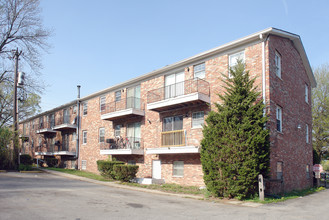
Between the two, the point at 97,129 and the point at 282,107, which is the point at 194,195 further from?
the point at 97,129

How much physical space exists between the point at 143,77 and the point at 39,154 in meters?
20.2

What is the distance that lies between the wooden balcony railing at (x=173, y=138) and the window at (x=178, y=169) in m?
1.24

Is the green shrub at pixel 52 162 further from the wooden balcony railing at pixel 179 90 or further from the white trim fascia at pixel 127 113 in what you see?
→ the wooden balcony railing at pixel 179 90

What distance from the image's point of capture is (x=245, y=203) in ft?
38.6

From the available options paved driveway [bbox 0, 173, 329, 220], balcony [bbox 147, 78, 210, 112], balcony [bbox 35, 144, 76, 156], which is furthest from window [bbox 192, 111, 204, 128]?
balcony [bbox 35, 144, 76, 156]

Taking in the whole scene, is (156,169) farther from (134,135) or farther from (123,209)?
(123,209)

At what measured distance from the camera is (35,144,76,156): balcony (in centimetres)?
2859

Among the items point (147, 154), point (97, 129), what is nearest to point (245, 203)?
point (147, 154)

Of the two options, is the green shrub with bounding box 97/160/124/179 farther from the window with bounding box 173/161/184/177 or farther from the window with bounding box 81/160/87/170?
the window with bounding box 81/160/87/170

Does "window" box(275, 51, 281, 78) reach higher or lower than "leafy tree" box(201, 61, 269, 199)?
higher

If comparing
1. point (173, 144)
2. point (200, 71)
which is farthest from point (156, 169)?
point (200, 71)

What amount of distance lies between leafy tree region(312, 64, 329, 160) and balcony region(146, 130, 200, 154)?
22564 mm

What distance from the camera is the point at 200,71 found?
17.5 meters

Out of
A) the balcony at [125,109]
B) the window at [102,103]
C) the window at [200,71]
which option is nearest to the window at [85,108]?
the window at [102,103]
